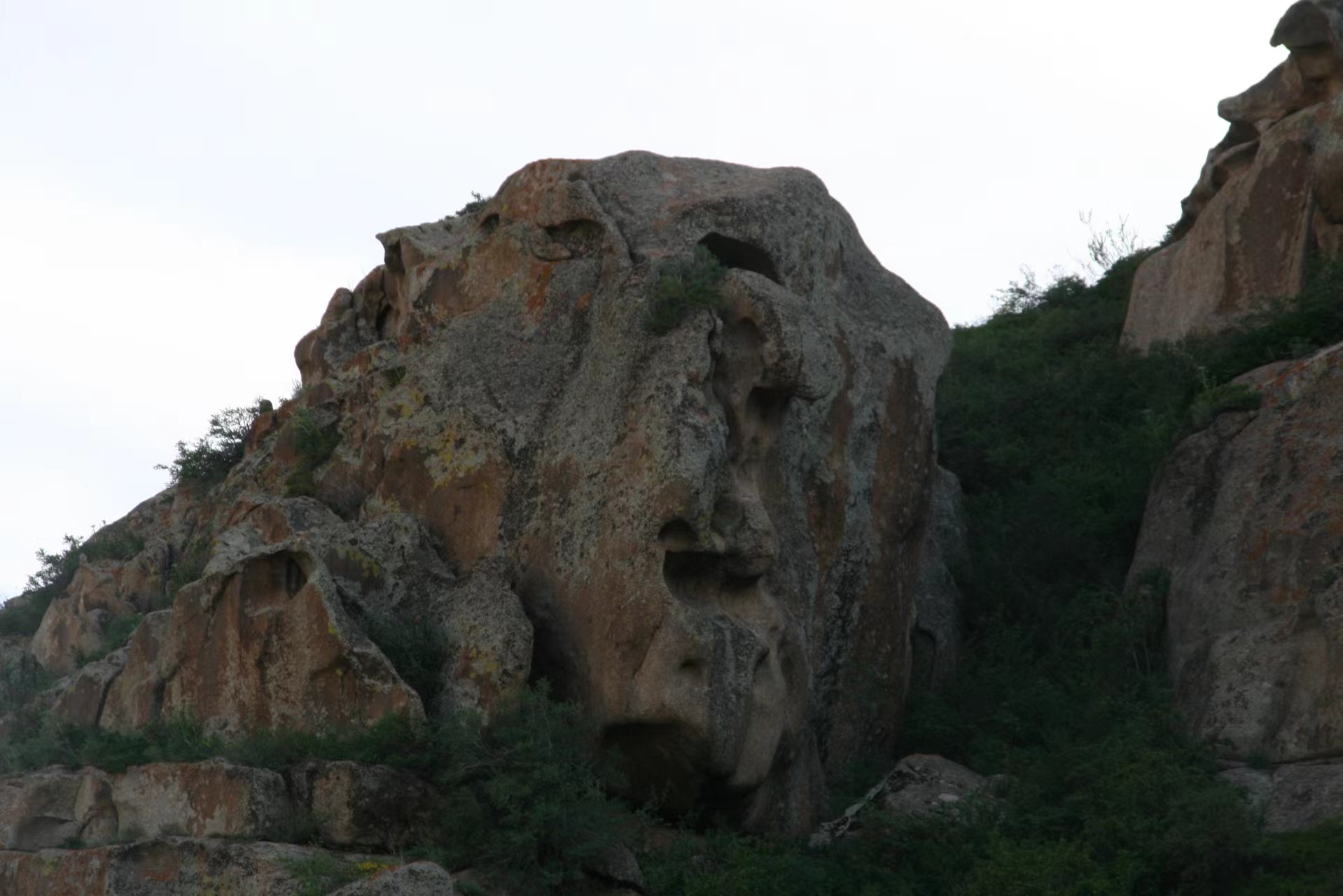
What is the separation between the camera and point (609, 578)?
1589cm

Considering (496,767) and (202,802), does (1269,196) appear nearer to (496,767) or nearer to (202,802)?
(496,767)

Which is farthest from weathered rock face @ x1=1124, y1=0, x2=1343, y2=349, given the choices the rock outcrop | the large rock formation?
the rock outcrop

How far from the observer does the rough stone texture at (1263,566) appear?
1630 cm

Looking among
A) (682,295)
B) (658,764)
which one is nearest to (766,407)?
(682,295)

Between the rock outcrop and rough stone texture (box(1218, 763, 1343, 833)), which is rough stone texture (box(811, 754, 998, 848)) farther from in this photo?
the rock outcrop

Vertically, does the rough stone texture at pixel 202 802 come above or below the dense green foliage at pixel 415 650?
below

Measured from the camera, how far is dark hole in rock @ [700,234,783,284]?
18.2 m

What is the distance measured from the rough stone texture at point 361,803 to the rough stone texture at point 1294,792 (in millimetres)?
7203

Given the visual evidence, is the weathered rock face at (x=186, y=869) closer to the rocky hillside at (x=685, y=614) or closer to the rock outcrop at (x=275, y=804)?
the rocky hillside at (x=685, y=614)

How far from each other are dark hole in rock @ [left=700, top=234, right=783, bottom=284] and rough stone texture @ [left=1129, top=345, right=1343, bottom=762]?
529 cm

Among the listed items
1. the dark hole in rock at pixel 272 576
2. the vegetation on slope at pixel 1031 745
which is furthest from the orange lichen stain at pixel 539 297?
the vegetation on slope at pixel 1031 745

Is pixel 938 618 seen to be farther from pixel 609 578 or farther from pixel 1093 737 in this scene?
pixel 609 578

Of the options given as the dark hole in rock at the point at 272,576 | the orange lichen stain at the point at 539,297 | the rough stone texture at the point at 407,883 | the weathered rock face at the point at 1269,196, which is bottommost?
the rough stone texture at the point at 407,883

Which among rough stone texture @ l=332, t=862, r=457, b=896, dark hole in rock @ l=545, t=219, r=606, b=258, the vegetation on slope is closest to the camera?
rough stone texture @ l=332, t=862, r=457, b=896
